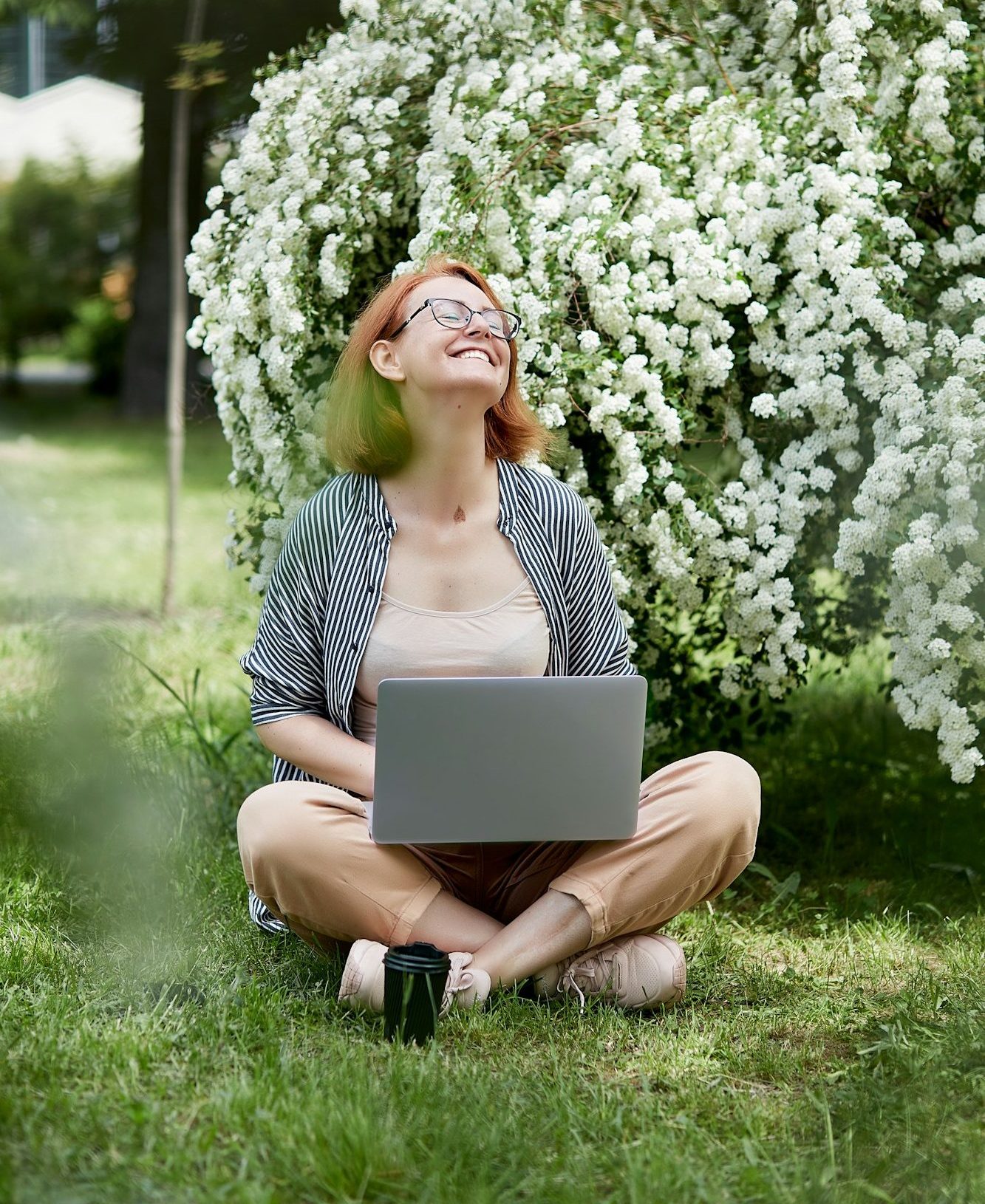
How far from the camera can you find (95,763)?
146 cm

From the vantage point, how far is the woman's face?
2.24m

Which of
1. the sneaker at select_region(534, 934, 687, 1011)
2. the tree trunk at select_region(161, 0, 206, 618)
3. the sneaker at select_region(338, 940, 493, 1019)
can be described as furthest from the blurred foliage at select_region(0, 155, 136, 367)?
the sneaker at select_region(534, 934, 687, 1011)

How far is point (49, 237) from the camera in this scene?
3.26 ft

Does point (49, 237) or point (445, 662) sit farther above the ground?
point (49, 237)

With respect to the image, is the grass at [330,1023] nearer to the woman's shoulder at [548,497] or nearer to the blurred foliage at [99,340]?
the blurred foliage at [99,340]

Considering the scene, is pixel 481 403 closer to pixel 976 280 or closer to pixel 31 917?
pixel 976 280

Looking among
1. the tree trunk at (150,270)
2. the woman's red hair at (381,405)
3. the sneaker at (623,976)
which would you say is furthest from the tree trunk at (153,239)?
the sneaker at (623,976)

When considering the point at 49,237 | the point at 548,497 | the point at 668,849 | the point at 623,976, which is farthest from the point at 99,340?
the point at 623,976

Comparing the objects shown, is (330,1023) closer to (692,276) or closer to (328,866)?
(328,866)

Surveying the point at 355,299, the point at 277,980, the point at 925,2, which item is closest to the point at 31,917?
the point at 277,980

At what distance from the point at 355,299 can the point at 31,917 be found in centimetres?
143

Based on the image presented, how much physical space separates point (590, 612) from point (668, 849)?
450mm

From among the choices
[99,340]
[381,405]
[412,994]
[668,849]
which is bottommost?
[412,994]

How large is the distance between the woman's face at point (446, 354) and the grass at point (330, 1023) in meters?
0.44
